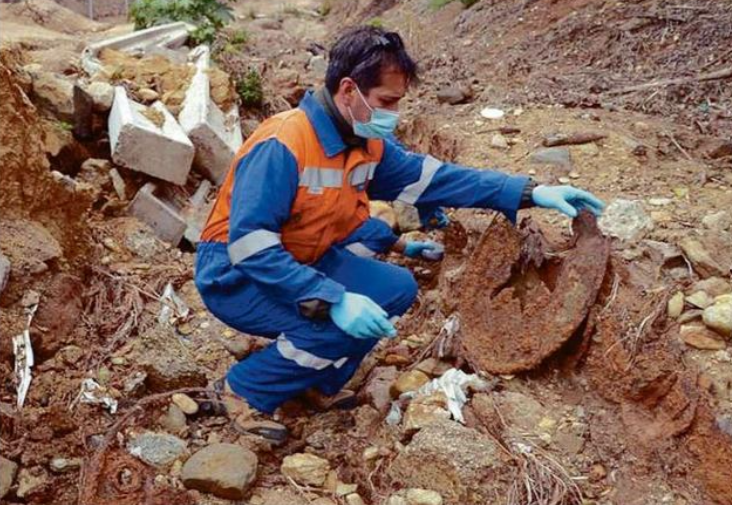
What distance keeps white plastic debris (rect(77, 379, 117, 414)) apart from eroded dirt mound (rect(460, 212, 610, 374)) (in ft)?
4.10

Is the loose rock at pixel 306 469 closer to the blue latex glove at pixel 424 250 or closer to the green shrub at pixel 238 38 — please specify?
the blue latex glove at pixel 424 250

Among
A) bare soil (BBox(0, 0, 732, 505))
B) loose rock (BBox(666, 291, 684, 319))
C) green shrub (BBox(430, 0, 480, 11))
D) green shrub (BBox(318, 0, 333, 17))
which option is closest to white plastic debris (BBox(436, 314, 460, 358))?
bare soil (BBox(0, 0, 732, 505))

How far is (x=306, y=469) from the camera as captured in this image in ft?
9.45

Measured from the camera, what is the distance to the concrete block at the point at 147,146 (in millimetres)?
4574

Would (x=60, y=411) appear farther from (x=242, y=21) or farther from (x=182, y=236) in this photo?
(x=242, y=21)

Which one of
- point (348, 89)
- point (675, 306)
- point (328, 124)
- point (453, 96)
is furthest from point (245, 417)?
point (453, 96)

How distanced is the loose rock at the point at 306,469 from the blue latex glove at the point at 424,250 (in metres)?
1.10

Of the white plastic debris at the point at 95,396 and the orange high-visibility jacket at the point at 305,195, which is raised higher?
the orange high-visibility jacket at the point at 305,195

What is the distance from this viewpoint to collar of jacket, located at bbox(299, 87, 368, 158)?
2.83m

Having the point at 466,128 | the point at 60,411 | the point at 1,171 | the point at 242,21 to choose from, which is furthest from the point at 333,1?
the point at 60,411

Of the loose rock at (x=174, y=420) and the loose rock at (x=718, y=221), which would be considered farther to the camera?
the loose rock at (x=718, y=221)

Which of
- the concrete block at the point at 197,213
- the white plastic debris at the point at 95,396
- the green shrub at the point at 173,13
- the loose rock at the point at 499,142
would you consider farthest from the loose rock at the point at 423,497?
the green shrub at the point at 173,13

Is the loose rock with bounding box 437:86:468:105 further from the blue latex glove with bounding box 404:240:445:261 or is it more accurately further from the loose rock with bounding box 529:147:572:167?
the blue latex glove with bounding box 404:240:445:261

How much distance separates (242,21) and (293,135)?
30.8 feet
